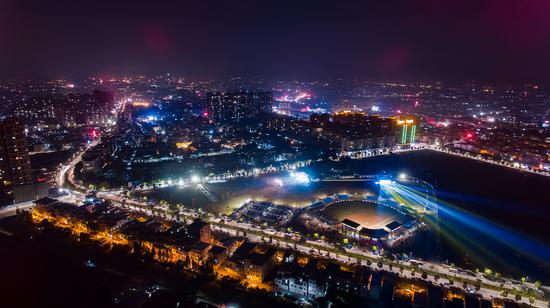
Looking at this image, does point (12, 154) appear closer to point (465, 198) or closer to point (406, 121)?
point (465, 198)

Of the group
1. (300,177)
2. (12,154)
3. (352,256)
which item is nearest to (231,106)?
(300,177)

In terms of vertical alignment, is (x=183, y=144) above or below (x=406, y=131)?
below

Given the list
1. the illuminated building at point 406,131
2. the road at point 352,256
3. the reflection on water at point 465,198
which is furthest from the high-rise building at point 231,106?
the road at point 352,256

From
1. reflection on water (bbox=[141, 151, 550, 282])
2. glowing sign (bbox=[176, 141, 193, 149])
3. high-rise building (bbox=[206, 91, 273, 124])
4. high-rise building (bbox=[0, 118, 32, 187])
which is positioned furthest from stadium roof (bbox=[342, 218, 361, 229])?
high-rise building (bbox=[206, 91, 273, 124])

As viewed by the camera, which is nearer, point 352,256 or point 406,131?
point 352,256

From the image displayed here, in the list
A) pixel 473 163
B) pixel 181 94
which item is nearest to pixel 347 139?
pixel 473 163

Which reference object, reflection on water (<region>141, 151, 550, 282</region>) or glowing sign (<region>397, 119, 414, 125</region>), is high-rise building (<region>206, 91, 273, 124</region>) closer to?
glowing sign (<region>397, 119, 414, 125</region>)

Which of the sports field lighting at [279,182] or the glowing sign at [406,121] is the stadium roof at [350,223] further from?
the glowing sign at [406,121]
